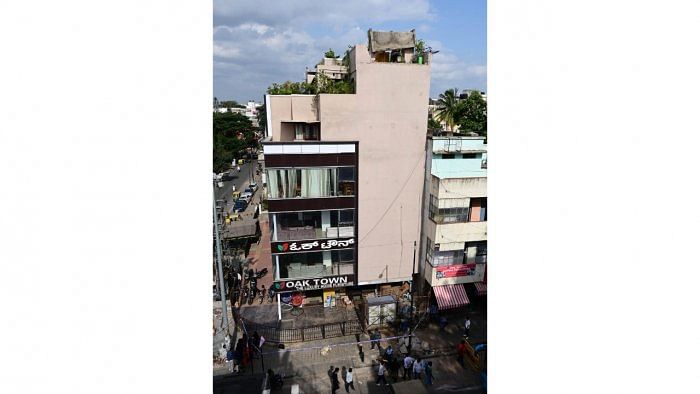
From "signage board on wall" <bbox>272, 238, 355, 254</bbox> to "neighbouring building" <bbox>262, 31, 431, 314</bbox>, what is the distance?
0.06 m

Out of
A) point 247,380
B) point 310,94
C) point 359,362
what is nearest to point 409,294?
point 359,362

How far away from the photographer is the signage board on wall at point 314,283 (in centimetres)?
2038

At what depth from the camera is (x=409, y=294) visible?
2305cm

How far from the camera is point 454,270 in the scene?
69.4 ft

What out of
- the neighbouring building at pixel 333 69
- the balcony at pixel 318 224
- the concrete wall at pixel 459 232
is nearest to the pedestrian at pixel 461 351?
the concrete wall at pixel 459 232

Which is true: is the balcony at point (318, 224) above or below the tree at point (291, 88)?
below

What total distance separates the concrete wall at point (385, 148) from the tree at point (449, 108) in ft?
59.3

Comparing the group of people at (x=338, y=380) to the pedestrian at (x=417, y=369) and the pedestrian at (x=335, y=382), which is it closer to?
the pedestrian at (x=335, y=382)

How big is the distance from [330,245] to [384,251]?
3680mm

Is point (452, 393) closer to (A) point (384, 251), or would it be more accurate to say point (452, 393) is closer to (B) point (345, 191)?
(A) point (384, 251)

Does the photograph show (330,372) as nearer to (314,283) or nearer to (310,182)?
(314,283)

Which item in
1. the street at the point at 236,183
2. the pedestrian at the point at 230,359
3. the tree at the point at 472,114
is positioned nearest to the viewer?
the pedestrian at the point at 230,359

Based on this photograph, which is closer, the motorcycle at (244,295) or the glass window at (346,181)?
the glass window at (346,181)

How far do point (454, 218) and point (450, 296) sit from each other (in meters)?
4.98
